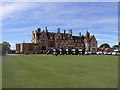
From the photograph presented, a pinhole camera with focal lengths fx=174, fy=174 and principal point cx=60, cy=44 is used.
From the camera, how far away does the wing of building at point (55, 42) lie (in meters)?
94.8

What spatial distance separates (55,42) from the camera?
105 m

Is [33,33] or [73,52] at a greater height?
[33,33]

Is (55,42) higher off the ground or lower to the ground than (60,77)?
higher

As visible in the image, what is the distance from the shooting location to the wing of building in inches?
3731

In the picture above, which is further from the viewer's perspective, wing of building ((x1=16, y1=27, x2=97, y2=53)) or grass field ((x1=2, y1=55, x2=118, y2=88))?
wing of building ((x1=16, y1=27, x2=97, y2=53))

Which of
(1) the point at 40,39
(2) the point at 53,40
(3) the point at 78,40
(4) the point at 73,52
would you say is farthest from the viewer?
(3) the point at 78,40

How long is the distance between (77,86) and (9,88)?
3.21 metres

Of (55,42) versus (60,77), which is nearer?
(60,77)

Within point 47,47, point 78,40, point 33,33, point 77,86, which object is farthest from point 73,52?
point 77,86

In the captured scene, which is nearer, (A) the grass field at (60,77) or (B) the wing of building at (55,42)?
(A) the grass field at (60,77)

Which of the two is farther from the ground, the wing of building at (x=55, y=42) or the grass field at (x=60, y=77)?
the wing of building at (x=55, y=42)

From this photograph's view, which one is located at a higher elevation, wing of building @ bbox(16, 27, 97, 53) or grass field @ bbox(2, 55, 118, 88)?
wing of building @ bbox(16, 27, 97, 53)

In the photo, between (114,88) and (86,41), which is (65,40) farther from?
(114,88)

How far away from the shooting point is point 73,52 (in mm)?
72250
